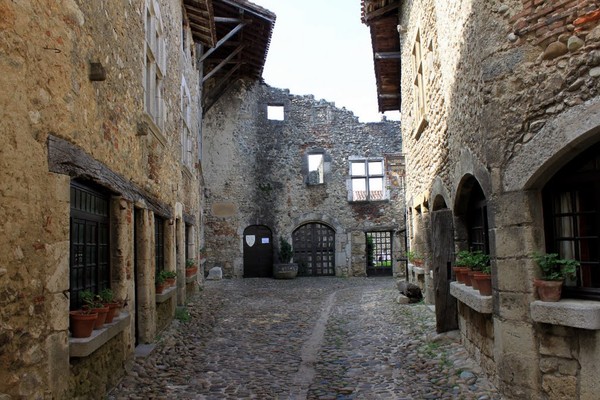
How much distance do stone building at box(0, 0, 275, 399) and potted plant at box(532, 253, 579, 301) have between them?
324 cm

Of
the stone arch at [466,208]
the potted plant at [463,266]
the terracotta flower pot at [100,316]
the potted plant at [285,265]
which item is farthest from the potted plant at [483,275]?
the potted plant at [285,265]

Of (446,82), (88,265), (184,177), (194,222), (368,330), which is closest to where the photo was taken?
(88,265)

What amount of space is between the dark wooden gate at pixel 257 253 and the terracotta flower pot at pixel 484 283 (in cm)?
1279

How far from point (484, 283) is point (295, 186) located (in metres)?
13.0

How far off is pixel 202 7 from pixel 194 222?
474cm

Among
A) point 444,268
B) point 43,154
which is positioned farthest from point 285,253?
point 43,154

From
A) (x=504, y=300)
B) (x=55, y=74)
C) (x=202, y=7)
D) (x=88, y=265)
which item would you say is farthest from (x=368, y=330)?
(x=202, y=7)

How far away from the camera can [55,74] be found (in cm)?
318

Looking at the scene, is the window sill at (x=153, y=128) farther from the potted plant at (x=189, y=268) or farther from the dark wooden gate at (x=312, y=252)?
the dark wooden gate at (x=312, y=252)

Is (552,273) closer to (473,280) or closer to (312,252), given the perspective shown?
(473,280)

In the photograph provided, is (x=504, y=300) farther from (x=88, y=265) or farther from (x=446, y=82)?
(x=88, y=265)

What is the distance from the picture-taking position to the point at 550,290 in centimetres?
A: 348

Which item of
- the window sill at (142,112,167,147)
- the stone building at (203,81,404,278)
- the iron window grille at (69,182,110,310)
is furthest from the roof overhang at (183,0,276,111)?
the iron window grille at (69,182,110,310)

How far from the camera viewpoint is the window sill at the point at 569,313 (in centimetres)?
316
